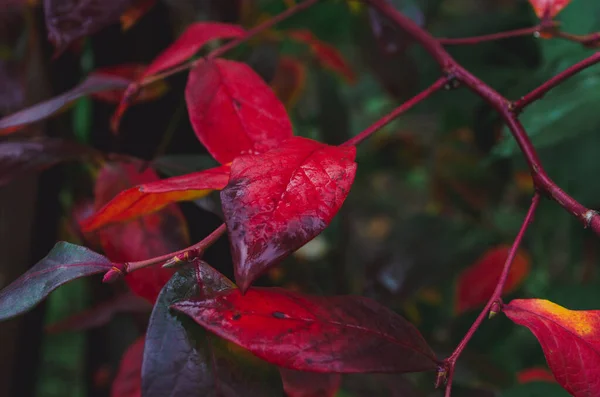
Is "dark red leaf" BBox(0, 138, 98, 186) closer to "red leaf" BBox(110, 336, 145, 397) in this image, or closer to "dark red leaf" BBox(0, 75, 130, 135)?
"dark red leaf" BBox(0, 75, 130, 135)

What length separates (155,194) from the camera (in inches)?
12.3

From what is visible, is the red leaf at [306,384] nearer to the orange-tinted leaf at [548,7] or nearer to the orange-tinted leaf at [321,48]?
the orange-tinted leaf at [548,7]

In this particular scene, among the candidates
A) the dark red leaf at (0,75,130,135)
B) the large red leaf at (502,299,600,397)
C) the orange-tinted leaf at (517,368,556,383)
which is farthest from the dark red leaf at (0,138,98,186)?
the orange-tinted leaf at (517,368,556,383)

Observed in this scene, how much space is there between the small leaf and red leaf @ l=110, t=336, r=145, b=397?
143 millimetres

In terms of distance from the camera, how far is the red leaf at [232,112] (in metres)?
0.35

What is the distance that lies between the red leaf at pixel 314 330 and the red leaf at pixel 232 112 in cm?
11

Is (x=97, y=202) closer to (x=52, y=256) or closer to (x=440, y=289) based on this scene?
(x=52, y=256)

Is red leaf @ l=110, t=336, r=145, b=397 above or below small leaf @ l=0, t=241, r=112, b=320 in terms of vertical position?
below

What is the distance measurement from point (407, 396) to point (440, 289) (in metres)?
0.47

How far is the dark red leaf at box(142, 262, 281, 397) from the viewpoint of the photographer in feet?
0.82

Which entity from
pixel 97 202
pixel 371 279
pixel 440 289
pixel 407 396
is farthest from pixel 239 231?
pixel 440 289

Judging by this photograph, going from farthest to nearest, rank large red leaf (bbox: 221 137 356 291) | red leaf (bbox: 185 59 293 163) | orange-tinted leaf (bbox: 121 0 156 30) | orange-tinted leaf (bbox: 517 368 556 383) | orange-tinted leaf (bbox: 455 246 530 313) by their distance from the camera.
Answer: orange-tinted leaf (bbox: 455 246 530 313)
orange-tinted leaf (bbox: 517 368 556 383)
orange-tinted leaf (bbox: 121 0 156 30)
red leaf (bbox: 185 59 293 163)
large red leaf (bbox: 221 137 356 291)

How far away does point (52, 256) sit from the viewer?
0.99ft

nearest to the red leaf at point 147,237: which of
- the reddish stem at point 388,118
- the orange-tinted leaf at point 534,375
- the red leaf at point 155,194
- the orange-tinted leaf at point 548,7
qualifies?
the red leaf at point 155,194
